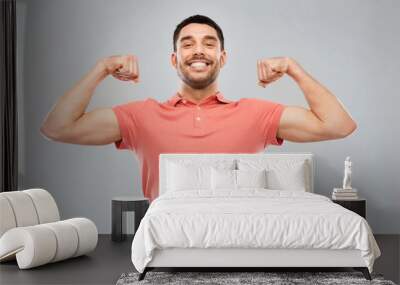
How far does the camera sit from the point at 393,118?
6.93 metres

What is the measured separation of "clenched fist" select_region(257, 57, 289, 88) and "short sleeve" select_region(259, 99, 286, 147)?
0.24 meters

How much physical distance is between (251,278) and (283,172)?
5.90ft

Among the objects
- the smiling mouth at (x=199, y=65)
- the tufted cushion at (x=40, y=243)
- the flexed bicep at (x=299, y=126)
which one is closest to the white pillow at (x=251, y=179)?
the flexed bicep at (x=299, y=126)

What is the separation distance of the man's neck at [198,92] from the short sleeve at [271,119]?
510 millimetres

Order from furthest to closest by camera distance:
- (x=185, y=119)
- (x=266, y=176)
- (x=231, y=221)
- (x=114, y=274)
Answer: (x=185, y=119) < (x=266, y=176) < (x=114, y=274) < (x=231, y=221)

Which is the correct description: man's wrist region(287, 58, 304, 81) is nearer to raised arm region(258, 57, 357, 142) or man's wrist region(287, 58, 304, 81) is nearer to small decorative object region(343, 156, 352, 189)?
raised arm region(258, 57, 357, 142)

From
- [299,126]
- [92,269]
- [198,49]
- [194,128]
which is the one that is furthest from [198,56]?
[92,269]

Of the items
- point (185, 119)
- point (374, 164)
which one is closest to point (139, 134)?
point (185, 119)

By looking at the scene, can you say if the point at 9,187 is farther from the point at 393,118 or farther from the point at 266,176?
the point at 393,118

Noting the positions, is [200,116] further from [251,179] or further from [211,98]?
[251,179]

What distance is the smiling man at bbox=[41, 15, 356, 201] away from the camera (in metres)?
6.76

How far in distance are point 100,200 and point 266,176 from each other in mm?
1799

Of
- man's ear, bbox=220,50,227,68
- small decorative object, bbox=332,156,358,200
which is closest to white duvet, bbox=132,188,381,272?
small decorative object, bbox=332,156,358,200

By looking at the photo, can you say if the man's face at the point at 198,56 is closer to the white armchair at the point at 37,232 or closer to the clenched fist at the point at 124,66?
the clenched fist at the point at 124,66
